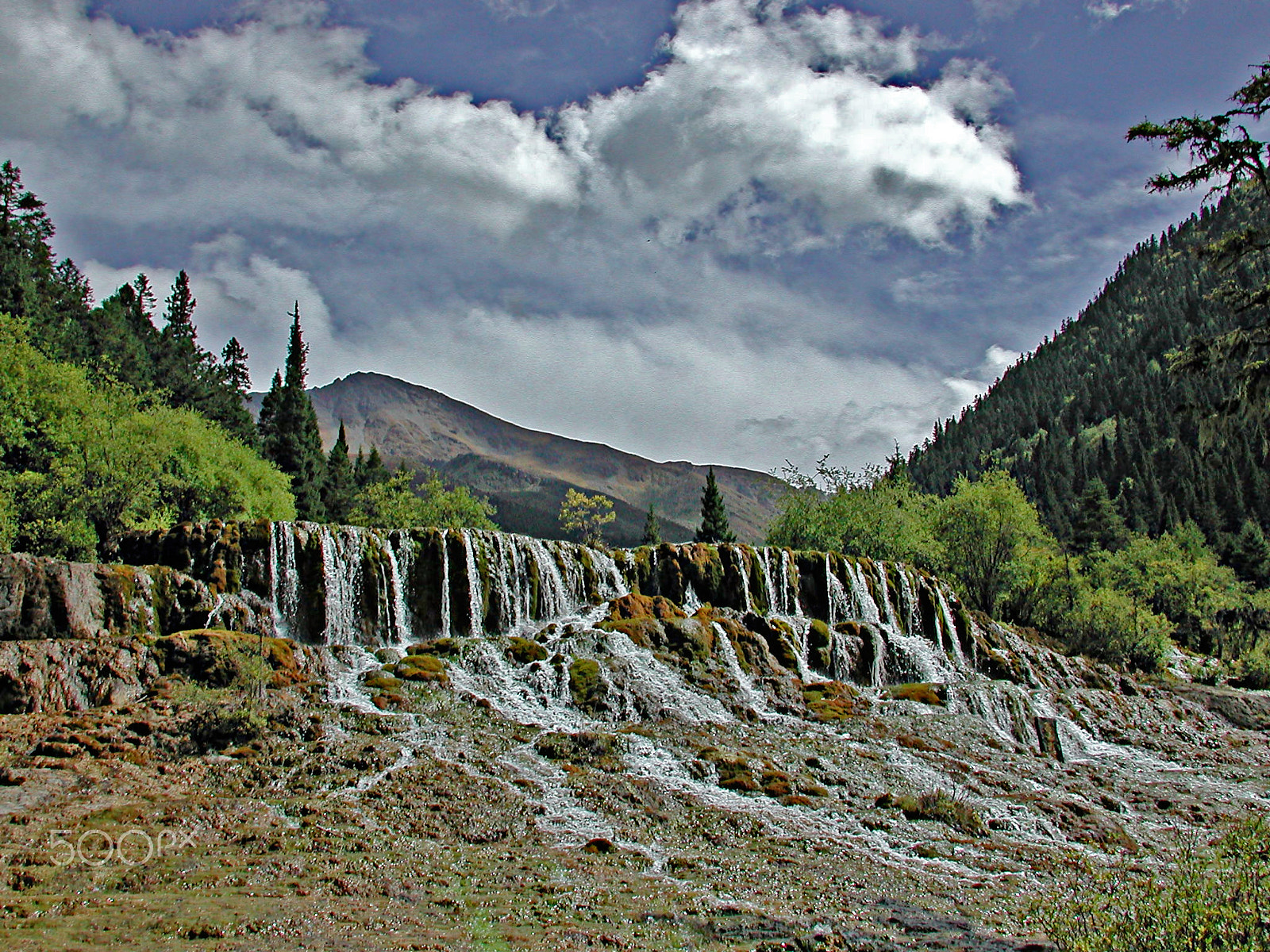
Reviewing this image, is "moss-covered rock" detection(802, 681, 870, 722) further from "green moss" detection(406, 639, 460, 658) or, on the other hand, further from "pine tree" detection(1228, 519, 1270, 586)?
"pine tree" detection(1228, 519, 1270, 586)

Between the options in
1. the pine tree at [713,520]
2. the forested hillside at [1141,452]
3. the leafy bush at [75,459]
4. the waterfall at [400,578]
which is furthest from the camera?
the forested hillside at [1141,452]

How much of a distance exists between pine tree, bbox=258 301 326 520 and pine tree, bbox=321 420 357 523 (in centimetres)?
163

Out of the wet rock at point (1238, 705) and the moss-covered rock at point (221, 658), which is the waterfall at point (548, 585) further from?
the wet rock at point (1238, 705)

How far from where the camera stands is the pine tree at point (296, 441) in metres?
66.4

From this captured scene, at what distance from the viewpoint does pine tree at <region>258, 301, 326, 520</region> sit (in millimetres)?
66438

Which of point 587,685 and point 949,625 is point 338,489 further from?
point 587,685

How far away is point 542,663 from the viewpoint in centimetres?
2472

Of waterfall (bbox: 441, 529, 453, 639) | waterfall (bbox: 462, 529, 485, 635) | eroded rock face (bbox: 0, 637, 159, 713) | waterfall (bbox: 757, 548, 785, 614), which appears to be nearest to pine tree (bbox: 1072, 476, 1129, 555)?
waterfall (bbox: 757, 548, 785, 614)

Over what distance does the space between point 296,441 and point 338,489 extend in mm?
8713

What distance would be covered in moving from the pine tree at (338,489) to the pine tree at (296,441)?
1631 mm

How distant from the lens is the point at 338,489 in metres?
75.4

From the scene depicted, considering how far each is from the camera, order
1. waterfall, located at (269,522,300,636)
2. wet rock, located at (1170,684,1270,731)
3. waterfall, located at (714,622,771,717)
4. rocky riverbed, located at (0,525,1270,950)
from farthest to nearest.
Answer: wet rock, located at (1170,684,1270,731), waterfall, located at (269,522,300,636), waterfall, located at (714,622,771,717), rocky riverbed, located at (0,525,1270,950)

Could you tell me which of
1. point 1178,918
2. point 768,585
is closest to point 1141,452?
point 768,585

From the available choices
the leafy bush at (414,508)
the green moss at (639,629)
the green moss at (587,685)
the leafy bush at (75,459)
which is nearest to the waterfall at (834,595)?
the green moss at (639,629)
